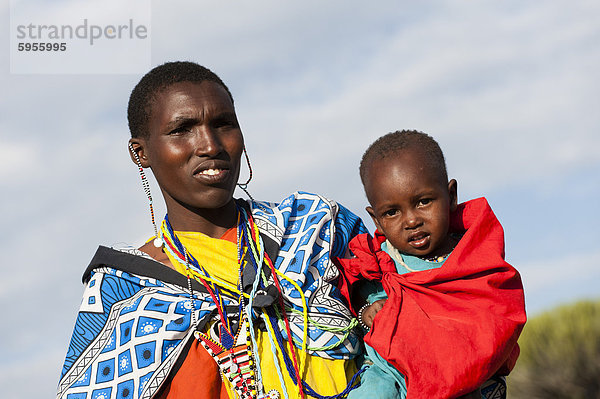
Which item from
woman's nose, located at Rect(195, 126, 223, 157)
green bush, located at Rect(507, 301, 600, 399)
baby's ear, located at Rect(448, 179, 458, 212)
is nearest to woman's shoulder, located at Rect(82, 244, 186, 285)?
woman's nose, located at Rect(195, 126, 223, 157)

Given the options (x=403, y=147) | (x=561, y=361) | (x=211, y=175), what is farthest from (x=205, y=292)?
(x=561, y=361)

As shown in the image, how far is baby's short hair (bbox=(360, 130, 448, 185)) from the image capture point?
3.21 meters

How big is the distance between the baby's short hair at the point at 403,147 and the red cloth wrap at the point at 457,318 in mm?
281

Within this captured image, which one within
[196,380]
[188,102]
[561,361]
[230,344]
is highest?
[188,102]

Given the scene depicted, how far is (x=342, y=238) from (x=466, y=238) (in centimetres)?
67

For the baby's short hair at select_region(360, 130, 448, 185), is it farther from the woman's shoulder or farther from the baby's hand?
the woman's shoulder

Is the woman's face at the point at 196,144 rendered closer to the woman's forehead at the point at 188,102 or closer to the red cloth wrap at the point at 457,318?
the woman's forehead at the point at 188,102

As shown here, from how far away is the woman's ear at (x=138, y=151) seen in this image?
346 cm

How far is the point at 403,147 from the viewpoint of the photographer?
3.22 meters

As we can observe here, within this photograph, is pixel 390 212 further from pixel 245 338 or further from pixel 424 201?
pixel 245 338

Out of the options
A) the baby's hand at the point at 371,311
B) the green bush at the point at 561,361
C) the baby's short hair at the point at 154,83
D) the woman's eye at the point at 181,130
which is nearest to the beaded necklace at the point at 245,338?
the baby's hand at the point at 371,311

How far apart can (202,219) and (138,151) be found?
0.44m

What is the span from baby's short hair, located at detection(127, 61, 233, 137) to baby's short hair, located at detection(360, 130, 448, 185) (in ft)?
2.38

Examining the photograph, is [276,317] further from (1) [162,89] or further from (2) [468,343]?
(1) [162,89]
